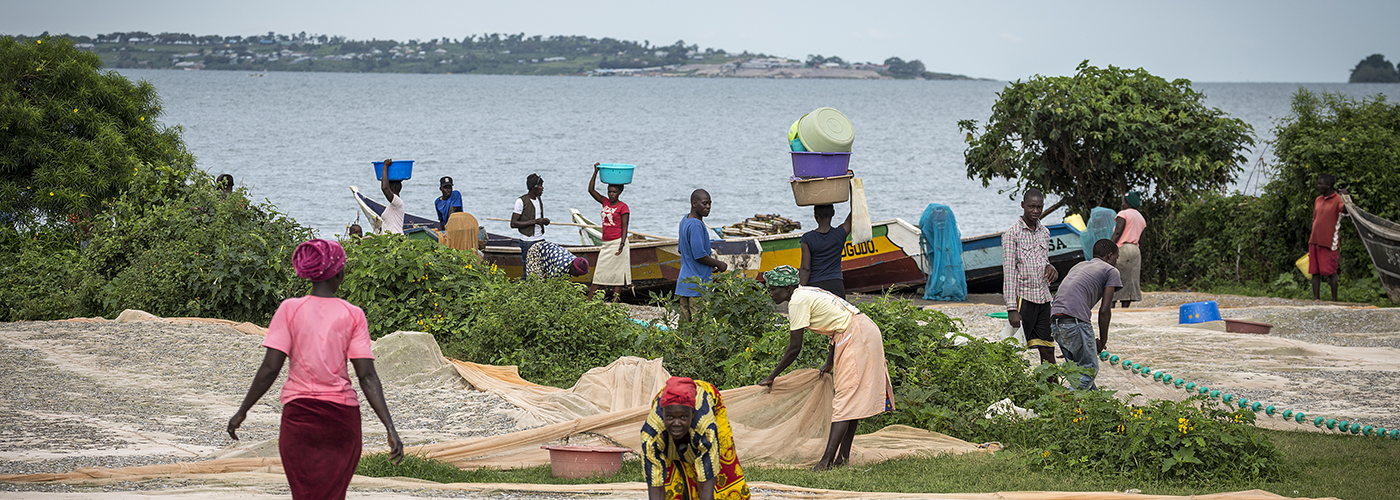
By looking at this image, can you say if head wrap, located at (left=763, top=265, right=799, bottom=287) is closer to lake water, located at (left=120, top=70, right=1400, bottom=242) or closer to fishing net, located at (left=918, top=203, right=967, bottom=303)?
fishing net, located at (left=918, top=203, right=967, bottom=303)

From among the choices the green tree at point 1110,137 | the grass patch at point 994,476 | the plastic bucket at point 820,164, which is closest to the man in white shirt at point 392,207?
the plastic bucket at point 820,164

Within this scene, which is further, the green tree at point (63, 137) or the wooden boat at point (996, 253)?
the wooden boat at point (996, 253)

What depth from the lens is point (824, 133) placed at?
941 centimetres

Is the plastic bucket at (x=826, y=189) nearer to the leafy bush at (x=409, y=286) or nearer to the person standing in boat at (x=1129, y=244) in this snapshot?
the leafy bush at (x=409, y=286)

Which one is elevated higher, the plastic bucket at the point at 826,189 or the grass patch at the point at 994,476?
the plastic bucket at the point at 826,189

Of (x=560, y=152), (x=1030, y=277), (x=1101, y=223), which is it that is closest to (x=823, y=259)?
(x=1030, y=277)

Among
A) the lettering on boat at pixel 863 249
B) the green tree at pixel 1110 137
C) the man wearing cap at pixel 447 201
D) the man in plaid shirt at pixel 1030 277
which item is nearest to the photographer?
the man in plaid shirt at pixel 1030 277

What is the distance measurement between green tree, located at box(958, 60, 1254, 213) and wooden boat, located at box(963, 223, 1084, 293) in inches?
64.9

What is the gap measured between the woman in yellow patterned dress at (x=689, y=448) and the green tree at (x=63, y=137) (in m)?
12.7

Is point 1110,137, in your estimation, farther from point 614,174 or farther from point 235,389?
point 235,389

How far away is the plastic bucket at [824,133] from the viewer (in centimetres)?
942

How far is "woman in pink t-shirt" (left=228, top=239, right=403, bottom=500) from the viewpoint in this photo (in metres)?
4.84

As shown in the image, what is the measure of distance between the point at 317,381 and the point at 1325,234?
46.2 feet

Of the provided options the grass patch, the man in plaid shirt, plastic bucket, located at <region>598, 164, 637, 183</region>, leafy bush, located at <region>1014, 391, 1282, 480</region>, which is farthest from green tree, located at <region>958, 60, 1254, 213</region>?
leafy bush, located at <region>1014, 391, 1282, 480</region>
